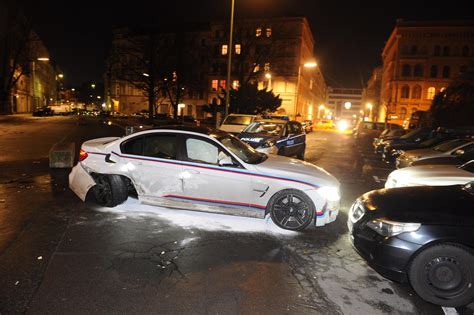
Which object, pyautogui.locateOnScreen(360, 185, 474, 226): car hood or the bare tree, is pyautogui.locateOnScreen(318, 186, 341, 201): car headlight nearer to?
pyautogui.locateOnScreen(360, 185, 474, 226): car hood

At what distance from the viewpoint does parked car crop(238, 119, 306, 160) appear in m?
14.2

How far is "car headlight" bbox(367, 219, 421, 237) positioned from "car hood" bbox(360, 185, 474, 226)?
0.18ft

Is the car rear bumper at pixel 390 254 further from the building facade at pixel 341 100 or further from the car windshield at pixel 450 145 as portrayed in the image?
the building facade at pixel 341 100

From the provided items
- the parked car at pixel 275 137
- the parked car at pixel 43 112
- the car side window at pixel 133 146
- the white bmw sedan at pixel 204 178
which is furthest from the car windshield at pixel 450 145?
the parked car at pixel 43 112

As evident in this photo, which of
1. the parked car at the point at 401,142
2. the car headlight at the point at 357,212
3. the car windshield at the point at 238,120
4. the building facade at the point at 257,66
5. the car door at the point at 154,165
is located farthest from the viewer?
the building facade at the point at 257,66

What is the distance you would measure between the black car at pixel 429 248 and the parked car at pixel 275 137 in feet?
30.2

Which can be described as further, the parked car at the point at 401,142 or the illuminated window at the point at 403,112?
the illuminated window at the point at 403,112

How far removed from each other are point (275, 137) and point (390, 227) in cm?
1039

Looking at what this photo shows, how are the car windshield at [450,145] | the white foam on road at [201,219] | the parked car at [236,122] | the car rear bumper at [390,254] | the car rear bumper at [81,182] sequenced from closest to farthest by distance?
the car rear bumper at [390,254] < the white foam on road at [201,219] < the car rear bumper at [81,182] < the car windshield at [450,145] < the parked car at [236,122]

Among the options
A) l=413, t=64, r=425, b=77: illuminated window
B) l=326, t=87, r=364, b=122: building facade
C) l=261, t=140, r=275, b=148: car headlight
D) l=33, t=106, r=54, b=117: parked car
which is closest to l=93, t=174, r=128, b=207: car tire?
l=261, t=140, r=275, b=148: car headlight

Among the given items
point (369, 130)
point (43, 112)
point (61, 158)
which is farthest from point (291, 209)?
point (43, 112)

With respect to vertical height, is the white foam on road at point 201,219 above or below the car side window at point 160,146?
below

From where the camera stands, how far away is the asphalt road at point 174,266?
13.0ft

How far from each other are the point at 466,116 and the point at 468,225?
31.2 m
